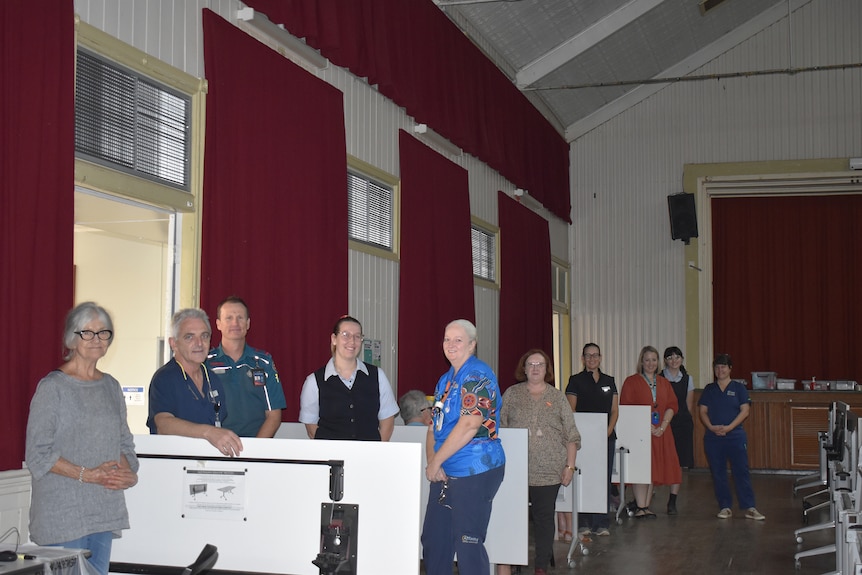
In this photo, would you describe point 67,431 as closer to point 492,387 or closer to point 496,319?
point 492,387

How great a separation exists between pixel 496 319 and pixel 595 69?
405 cm

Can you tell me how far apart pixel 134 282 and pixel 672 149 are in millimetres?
10178

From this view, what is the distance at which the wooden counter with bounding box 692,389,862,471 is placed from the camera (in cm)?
→ 1238

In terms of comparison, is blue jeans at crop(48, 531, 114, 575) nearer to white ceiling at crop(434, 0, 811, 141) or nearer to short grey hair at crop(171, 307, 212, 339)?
short grey hair at crop(171, 307, 212, 339)

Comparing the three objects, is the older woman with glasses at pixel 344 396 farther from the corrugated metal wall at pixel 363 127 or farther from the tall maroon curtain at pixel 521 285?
the tall maroon curtain at pixel 521 285

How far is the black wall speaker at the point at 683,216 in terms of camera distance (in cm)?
1358

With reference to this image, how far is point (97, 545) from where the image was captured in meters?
3.02

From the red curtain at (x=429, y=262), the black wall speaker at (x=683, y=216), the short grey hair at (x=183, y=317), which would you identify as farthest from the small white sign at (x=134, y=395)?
the black wall speaker at (x=683, y=216)

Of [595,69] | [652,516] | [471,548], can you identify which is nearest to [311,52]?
[471,548]

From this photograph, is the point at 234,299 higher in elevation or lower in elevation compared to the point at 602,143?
lower

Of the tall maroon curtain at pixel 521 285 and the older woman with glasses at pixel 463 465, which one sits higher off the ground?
the tall maroon curtain at pixel 521 285

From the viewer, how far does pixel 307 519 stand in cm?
284

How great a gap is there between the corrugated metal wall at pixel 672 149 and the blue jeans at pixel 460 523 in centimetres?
1006

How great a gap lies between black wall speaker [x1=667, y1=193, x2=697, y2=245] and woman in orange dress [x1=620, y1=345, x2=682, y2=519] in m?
5.76
